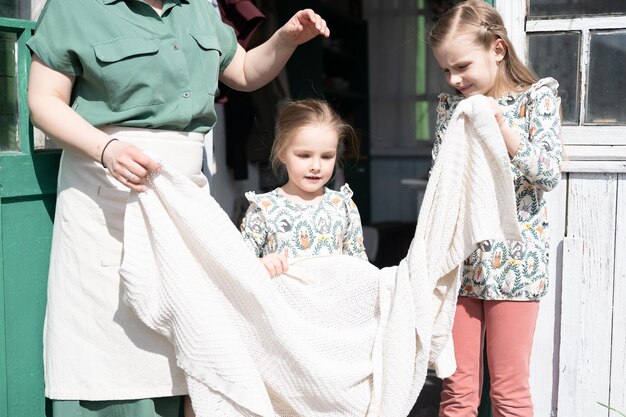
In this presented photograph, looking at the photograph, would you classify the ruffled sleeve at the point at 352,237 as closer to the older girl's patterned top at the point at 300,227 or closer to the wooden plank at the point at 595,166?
the older girl's patterned top at the point at 300,227

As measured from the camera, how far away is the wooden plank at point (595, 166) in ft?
9.55

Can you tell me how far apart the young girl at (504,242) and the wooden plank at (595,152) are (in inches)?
15.4

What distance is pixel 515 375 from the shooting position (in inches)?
105

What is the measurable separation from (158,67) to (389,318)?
36.8 inches

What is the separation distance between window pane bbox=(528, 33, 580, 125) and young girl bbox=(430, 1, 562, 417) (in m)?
0.38

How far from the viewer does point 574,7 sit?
2.96 m

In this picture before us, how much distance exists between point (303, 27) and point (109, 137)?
0.74 meters

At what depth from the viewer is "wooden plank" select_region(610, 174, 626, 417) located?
293 centimetres

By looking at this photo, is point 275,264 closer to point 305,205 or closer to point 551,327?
point 305,205

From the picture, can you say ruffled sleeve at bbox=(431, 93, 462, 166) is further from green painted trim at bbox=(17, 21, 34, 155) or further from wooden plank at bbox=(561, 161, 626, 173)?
green painted trim at bbox=(17, 21, 34, 155)

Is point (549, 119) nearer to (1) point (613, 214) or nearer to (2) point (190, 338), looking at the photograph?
(1) point (613, 214)

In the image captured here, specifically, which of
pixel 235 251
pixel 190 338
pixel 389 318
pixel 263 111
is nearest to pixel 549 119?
pixel 389 318

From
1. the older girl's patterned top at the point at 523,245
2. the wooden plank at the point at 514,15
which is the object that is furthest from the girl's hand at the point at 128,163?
the wooden plank at the point at 514,15

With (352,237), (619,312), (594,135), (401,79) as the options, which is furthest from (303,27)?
(401,79)
